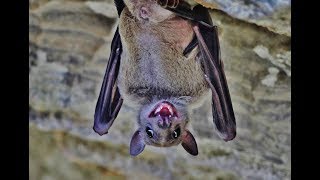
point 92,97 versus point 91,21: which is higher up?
point 91,21

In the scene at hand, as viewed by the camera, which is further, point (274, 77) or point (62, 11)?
point (62, 11)

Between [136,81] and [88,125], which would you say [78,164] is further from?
[136,81]

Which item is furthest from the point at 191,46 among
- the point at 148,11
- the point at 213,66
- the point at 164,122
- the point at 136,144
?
the point at 136,144

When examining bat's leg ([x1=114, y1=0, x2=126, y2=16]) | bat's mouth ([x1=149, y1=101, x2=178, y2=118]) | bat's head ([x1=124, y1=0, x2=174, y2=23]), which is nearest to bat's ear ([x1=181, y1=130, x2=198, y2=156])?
bat's mouth ([x1=149, y1=101, x2=178, y2=118])

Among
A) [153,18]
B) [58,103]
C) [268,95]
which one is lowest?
[58,103]

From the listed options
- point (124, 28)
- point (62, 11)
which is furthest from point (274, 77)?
point (62, 11)
